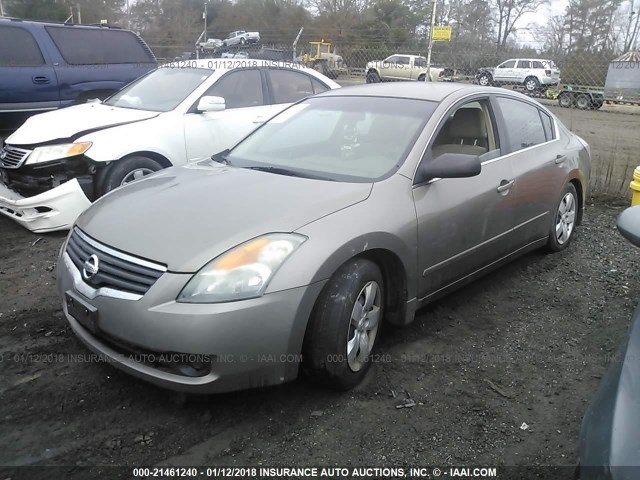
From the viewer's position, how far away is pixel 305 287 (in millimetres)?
2451

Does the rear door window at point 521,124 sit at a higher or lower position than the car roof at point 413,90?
lower

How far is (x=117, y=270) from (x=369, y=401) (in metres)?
1.42

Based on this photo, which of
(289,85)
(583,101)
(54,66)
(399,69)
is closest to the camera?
(289,85)

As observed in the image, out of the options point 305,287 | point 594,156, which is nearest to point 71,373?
point 305,287

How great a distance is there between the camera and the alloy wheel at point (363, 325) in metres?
2.75

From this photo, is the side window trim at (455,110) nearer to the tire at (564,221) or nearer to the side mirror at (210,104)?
the tire at (564,221)

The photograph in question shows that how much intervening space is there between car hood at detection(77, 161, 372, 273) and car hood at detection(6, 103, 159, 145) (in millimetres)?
2296

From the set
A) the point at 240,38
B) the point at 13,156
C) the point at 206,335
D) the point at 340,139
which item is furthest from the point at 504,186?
the point at 240,38

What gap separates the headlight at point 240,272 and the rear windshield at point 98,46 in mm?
6697

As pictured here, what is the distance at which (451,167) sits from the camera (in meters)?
3.10


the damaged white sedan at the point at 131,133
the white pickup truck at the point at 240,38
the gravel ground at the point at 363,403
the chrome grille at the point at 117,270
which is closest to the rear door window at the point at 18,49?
the damaged white sedan at the point at 131,133

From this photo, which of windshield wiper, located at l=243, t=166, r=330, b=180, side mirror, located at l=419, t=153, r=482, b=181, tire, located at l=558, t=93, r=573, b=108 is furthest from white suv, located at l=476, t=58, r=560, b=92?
windshield wiper, located at l=243, t=166, r=330, b=180

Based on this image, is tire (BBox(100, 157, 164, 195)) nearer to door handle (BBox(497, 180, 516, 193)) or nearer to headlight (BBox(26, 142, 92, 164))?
headlight (BBox(26, 142, 92, 164))

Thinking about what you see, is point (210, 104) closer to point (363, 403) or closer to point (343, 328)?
point (343, 328)
